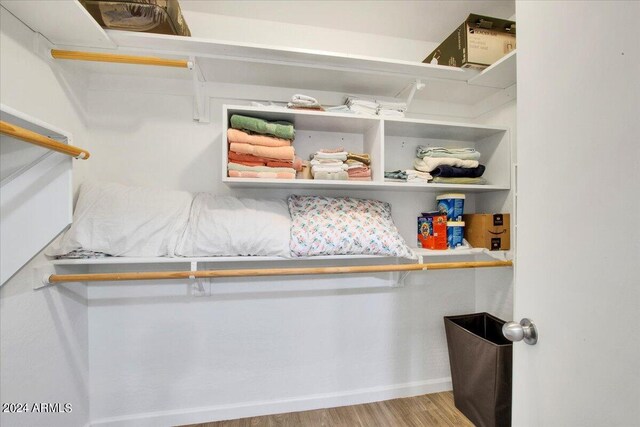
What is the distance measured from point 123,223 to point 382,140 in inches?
51.1

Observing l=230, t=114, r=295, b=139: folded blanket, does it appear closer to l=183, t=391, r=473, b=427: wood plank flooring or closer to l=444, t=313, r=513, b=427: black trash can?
l=444, t=313, r=513, b=427: black trash can

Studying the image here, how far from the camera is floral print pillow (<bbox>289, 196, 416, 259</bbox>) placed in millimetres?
1312

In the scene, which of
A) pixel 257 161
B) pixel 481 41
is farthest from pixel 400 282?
pixel 481 41

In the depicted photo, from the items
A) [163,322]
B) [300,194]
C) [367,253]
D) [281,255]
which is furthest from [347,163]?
[163,322]

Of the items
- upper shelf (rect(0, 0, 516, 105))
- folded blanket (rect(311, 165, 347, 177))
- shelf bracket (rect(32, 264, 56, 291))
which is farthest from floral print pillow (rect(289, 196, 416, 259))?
shelf bracket (rect(32, 264, 56, 291))

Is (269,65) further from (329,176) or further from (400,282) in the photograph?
(400,282)

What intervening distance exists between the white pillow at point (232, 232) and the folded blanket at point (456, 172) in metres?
0.89

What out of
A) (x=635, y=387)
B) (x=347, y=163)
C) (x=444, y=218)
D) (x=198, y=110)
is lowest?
(x=635, y=387)

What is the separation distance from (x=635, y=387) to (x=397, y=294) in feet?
4.27

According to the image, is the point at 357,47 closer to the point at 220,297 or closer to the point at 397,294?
the point at 397,294

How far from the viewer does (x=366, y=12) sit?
5.03ft

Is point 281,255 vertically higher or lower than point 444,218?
lower

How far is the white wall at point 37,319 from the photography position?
960mm

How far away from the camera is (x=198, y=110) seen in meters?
1.46
